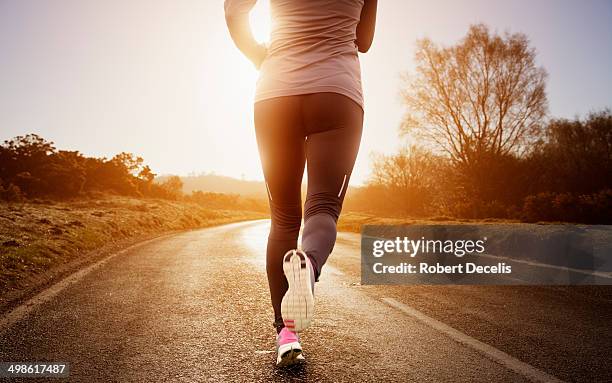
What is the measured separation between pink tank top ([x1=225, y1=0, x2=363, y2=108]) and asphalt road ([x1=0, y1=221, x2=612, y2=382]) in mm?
1344

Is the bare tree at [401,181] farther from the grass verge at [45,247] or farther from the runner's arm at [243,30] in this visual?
the runner's arm at [243,30]

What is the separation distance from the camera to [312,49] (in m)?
1.86

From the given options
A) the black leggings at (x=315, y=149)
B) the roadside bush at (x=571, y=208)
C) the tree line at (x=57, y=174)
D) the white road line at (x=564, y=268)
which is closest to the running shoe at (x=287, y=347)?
the black leggings at (x=315, y=149)

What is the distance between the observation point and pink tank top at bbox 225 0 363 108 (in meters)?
1.82

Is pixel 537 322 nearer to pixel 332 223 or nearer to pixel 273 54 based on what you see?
pixel 332 223

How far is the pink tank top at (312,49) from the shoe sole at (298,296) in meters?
0.71

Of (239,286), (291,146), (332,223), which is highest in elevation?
(291,146)

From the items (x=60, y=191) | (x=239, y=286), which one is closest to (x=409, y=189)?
(x=60, y=191)

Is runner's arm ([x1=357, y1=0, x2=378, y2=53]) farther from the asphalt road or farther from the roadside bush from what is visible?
the roadside bush

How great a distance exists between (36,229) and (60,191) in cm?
1953

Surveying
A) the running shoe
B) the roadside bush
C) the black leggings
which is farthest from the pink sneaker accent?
the roadside bush

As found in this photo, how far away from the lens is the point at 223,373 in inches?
84.7

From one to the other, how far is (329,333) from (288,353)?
841mm

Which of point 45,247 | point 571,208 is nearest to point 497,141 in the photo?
point 571,208
